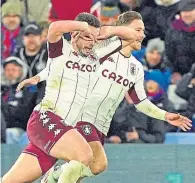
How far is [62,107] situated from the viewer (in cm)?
647

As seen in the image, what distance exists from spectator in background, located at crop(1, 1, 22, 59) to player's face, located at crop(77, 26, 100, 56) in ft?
7.68

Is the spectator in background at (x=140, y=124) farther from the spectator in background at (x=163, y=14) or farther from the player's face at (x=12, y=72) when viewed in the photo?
the player's face at (x=12, y=72)

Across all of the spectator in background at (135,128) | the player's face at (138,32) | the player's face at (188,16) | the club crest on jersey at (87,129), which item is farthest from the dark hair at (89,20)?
the player's face at (188,16)

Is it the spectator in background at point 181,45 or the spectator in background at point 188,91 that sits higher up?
the spectator in background at point 181,45

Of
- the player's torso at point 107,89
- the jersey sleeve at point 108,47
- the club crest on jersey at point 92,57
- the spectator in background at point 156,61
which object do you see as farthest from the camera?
the spectator in background at point 156,61

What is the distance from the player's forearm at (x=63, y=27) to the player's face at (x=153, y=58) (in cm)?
242

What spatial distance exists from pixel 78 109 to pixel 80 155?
0.55 metres

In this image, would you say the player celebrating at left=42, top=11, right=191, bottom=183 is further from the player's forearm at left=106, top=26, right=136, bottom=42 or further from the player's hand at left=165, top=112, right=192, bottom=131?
the player's forearm at left=106, top=26, right=136, bottom=42

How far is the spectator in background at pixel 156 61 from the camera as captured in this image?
855 cm

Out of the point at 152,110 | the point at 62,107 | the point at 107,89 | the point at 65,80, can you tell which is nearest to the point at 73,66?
the point at 65,80

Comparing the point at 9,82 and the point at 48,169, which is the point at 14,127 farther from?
the point at 48,169

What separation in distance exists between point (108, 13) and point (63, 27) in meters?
2.80

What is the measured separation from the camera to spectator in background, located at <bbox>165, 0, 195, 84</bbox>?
8641 mm

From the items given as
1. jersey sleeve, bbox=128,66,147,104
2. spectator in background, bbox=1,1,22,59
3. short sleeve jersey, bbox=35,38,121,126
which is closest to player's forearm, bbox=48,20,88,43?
short sleeve jersey, bbox=35,38,121,126
